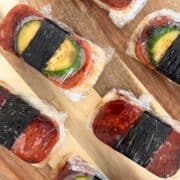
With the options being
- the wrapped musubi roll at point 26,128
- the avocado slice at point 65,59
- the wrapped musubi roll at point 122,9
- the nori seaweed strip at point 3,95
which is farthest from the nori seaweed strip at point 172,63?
the nori seaweed strip at point 3,95

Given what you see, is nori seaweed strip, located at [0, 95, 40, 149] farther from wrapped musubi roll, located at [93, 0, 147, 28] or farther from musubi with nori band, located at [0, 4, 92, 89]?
wrapped musubi roll, located at [93, 0, 147, 28]

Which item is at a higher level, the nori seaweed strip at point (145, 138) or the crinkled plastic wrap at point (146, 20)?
the crinkled plastic wrap at point (146, 20)

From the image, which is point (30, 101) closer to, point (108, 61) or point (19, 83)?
point (19, 83)

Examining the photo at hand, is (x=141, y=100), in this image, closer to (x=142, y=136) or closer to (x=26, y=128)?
(x=142, y=136)

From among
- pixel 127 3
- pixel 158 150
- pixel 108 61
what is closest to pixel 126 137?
pixel 158 150

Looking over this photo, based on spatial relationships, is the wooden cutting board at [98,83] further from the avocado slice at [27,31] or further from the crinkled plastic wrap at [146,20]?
the avocado slice at [27,31]

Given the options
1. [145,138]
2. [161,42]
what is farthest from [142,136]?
[161,42]
